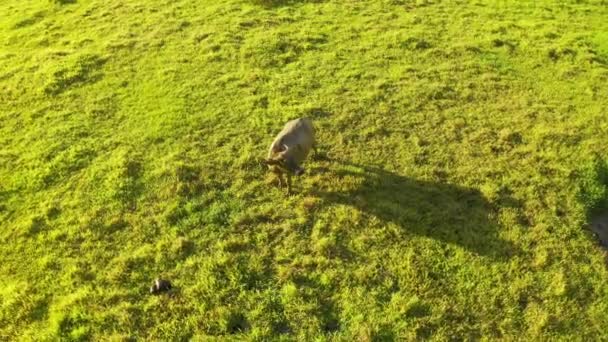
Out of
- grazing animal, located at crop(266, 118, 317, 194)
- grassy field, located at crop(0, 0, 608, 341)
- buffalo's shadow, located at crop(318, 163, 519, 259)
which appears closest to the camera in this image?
grassy field, located at crop(0, 0, 608, 341)

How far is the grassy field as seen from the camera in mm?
11680

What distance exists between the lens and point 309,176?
14.8m

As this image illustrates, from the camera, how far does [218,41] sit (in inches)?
830

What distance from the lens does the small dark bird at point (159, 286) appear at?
11969 mm

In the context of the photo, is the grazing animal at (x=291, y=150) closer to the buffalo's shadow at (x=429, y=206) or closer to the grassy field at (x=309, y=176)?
the grassy field at (x=309, y=176)

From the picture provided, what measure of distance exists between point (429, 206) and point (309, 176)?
343 cm

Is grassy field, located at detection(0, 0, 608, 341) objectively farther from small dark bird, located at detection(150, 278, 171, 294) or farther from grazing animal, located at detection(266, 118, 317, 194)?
grazing animal, located at detection(266, 118, 317, 194)

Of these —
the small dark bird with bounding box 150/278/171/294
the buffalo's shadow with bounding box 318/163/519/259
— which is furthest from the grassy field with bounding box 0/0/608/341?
the small dark bird with bounding box 150/278/171/294

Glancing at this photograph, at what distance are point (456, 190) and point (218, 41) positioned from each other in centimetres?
1171

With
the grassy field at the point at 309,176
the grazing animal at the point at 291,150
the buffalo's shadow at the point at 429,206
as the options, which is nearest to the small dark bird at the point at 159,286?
the grassy field at the point at 309,176

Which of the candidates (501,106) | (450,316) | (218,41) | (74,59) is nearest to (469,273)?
(450,316)

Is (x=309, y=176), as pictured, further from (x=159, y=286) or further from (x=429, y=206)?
(x=159, y=286)

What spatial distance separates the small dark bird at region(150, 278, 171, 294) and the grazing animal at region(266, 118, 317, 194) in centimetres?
390

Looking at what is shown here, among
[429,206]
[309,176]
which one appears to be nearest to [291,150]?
[309,176]
